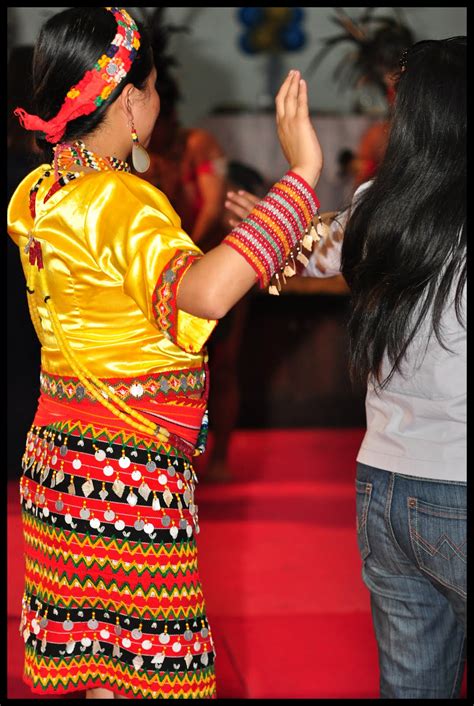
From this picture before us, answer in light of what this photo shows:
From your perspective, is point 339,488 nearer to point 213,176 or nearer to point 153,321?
point 213,176

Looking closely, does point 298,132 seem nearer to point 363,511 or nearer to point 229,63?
point 363,511

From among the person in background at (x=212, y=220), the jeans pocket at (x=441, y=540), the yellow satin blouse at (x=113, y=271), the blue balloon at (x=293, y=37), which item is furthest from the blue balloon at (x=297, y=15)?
the jeans pocket at (x=441, y=540)

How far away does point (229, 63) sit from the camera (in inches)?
264

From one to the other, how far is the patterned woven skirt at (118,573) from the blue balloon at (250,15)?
5.51 m

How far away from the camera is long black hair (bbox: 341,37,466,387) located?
141 centimetres

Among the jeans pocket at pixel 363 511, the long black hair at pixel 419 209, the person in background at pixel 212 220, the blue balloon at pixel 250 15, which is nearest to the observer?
the long black hair at pixel 419 209

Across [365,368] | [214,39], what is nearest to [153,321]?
[365,368]

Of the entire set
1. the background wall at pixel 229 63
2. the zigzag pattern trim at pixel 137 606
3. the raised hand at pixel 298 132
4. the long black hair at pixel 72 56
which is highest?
the background wall at pixel 229 63

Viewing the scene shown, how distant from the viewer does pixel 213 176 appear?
433cm

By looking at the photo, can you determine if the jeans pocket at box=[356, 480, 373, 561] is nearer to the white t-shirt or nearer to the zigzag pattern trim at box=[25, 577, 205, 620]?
the white t-shirt

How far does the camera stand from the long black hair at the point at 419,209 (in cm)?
141

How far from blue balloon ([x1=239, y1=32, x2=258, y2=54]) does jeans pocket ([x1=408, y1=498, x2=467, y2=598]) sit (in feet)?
18.5

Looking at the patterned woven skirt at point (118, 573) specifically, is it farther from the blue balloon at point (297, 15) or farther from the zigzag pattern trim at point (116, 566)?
the blue balloon at point (297, 15)

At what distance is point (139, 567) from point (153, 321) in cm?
39
